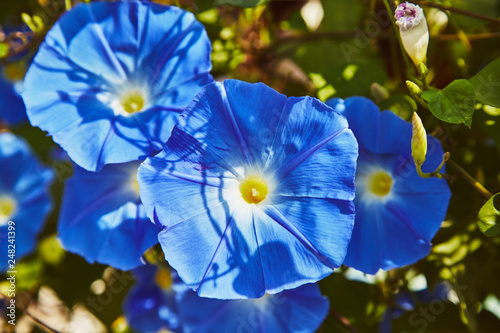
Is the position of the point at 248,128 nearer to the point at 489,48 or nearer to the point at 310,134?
the point at 310,134

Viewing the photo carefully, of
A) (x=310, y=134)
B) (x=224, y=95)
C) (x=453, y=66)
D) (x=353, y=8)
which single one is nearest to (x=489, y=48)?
(x=453, y=66)

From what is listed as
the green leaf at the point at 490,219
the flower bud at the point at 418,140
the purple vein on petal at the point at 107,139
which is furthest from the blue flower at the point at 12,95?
the green leaf at the point at 490,219

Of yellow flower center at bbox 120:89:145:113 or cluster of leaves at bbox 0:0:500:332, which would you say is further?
yellow flower center at bbox 120:89:145:113

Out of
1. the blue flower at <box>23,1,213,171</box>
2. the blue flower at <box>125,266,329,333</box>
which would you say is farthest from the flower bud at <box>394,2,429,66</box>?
the blue flower at <box>125,266,329,333</box>

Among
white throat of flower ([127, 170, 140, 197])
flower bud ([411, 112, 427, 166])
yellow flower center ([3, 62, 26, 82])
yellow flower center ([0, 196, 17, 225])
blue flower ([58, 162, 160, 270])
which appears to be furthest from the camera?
yellow flower center ([3, 62, 26, 82])

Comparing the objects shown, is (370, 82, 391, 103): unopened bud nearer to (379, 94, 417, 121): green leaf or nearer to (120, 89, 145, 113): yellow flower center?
(379, 94, 417, 121): green leaf

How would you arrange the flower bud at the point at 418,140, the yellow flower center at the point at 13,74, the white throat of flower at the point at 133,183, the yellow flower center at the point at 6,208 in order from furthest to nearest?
the yellow flower center at the point at 13,74 < the yellow flower center at the point at 6,208 < the white throat of flower at the point at 133,183 < the flower bud at the point at 418,140

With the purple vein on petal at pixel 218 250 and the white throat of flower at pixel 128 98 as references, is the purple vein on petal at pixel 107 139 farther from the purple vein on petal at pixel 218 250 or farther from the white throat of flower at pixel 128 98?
the purple vein on petal at pixel 218 250
